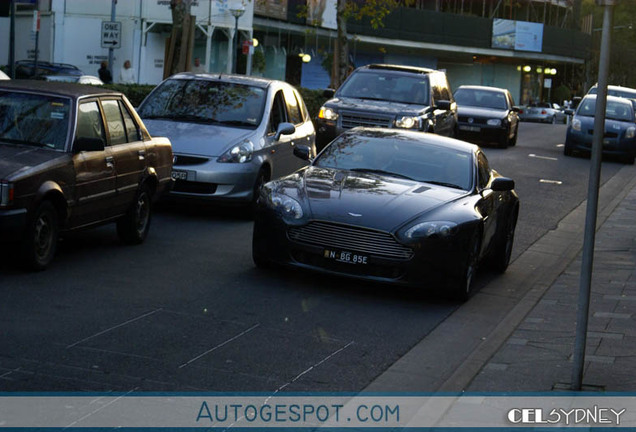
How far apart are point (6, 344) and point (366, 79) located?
17.4 metres

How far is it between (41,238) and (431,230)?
10.9 feet

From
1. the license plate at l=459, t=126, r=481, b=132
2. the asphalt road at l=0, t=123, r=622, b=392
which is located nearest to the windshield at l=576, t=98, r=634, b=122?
the license plate at l=459, t=126, r=481, b=132

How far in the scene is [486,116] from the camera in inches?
1244

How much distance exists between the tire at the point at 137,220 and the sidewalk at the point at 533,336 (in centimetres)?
351

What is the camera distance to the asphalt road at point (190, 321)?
23.3 feet

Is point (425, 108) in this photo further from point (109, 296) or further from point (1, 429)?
point (1, 429)

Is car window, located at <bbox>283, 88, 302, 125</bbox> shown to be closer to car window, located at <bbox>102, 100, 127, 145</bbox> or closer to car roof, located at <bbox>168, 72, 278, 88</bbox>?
car roof, located at <bbox>168, 72, 278, 88</bbox>

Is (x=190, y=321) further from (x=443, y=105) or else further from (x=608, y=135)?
(x=608, y=135)

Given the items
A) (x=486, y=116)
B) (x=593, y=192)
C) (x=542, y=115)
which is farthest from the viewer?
(x=542, y=115)

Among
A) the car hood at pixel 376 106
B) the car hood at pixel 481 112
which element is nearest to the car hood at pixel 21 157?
the car hood at pixel 376 106

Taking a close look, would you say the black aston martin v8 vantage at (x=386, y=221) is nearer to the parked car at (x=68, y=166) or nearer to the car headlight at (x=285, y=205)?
the car headlight at (x=285, y=205)

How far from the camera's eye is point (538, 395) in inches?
275

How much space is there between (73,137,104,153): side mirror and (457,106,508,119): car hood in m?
22.0

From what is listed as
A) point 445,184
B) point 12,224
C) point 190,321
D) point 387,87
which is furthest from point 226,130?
point 387,87
